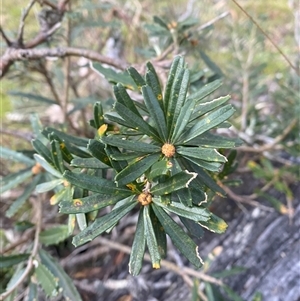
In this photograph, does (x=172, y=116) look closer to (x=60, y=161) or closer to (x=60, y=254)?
(x=60, y=161)

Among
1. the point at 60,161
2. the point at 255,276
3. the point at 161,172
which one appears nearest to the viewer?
the point at 161,172

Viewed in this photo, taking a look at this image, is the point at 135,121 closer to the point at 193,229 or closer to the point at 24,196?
the point at 193,229

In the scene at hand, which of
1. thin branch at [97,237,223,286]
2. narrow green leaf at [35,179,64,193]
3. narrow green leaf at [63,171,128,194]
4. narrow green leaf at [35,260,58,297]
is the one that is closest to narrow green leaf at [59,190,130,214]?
narrow green leaf at [63,171,128,194]

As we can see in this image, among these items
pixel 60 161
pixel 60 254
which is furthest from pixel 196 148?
pixel 60 254

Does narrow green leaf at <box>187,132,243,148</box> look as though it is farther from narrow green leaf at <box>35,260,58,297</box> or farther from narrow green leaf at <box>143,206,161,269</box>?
narrow green leaf at <box>35,260,58,297</box>

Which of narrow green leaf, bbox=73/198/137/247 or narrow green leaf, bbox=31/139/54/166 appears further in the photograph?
narrow green leaf, bbox=31/139/54/166
